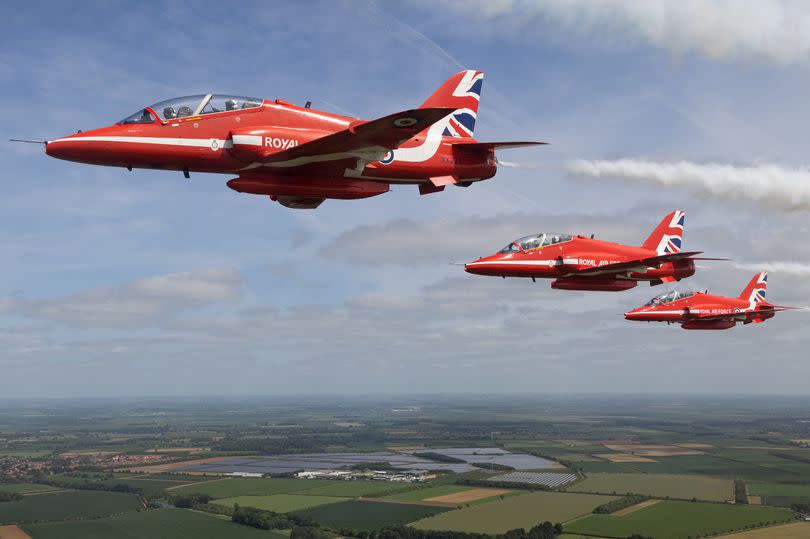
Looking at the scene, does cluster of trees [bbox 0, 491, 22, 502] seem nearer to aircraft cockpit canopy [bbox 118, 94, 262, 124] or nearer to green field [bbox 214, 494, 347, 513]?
green field [bbox 214, 494, 347, 513]

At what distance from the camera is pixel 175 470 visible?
168625mm

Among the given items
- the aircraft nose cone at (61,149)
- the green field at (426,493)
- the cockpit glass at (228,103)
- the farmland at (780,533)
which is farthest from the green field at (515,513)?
the aircraft nose cone at (61,149)

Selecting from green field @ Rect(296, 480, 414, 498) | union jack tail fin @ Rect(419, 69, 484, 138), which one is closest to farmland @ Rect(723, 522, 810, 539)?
green field @ Rect(296, 480, 414, 498)

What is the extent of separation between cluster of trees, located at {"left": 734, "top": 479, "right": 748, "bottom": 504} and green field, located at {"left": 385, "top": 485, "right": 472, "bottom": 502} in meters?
49.2

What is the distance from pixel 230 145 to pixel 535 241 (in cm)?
2496

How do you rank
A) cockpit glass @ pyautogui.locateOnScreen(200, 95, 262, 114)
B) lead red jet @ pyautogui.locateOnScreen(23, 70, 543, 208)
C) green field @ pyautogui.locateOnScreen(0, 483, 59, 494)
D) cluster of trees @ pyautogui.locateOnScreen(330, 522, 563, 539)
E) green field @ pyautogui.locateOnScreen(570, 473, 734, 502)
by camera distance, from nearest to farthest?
lead red jet @ pyautogui.locateOnScreen(23, 70, 543, 208) < cockpit glass @ pyautogui.locateOnScreen(200, 95, 262, 114) < cluster of trees @ pyautogui.locateOnScreen(330, 522, 563, 539) < green field @ pyautogui.locateOnScreen(570, 473, 734, 502) < green field @ pyautogui.locateOnScreen(0, 483, 59, 494)

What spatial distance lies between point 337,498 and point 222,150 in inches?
4378

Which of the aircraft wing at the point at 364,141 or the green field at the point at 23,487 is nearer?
the aircraft wing at the point at 364,141

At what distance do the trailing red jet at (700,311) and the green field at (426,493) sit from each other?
76.1 metres

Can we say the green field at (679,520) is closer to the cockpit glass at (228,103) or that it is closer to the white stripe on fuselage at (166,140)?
the cockpit glass at (228,103)

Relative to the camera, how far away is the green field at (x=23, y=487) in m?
141

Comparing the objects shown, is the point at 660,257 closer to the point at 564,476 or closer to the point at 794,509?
the point at 794,509

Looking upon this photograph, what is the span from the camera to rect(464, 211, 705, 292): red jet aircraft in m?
43.1

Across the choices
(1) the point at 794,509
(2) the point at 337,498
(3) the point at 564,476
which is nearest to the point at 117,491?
(2) the point at 337,498
